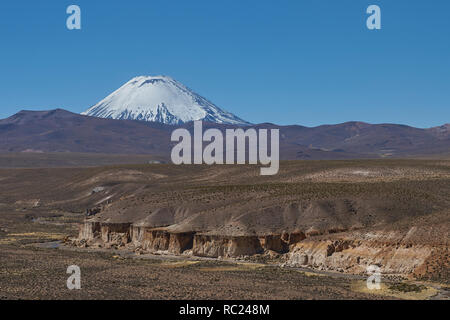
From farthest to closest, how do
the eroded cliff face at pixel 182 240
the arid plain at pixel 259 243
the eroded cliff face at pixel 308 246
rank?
the eroded cliff face at pixel 182 240 → the eroded cliff face at pixel 308 246 → the arid plain at pixel 259 243

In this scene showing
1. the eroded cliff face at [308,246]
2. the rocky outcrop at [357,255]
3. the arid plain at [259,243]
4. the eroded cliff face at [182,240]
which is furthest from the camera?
the eroded cliff face at [182,240]

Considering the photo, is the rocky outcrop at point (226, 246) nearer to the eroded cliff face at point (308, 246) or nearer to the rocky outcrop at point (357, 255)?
the eroded cliff face at point (308, 246)

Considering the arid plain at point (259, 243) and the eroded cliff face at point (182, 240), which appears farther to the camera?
the eroded cliff face at point (182, 240)

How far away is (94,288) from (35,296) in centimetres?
428

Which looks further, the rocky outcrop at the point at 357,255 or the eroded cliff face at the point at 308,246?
the eroded cliff face at the point at 308,246

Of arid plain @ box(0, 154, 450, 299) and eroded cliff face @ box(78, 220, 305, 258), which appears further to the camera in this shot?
eroded cliff face @ box(78, 220, 305, 258)

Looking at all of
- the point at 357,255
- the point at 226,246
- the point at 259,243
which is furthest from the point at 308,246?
the point at 226,246

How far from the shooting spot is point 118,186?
130750 mm

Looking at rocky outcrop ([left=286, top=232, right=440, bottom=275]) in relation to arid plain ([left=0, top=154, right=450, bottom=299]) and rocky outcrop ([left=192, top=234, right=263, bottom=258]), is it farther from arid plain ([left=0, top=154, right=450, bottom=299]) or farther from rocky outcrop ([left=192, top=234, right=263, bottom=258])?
rocky outcrop ([left=192, top=234, right=263, bottom=258])

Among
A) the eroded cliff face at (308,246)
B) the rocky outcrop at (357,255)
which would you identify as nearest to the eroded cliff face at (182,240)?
the eroded cliff face at (308,246)

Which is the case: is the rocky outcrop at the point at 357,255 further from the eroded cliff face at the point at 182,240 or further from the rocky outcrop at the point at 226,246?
the rocky outcrop at the point at 226,246

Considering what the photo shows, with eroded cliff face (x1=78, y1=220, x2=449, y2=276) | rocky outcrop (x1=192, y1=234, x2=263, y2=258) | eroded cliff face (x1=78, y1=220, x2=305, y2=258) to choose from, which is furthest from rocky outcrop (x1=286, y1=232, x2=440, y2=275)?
rocky outcrop (x1=192, y1=234, x2=263, y2=258)

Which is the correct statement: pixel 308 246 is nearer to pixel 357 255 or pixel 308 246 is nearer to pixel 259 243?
pixel 357 255
